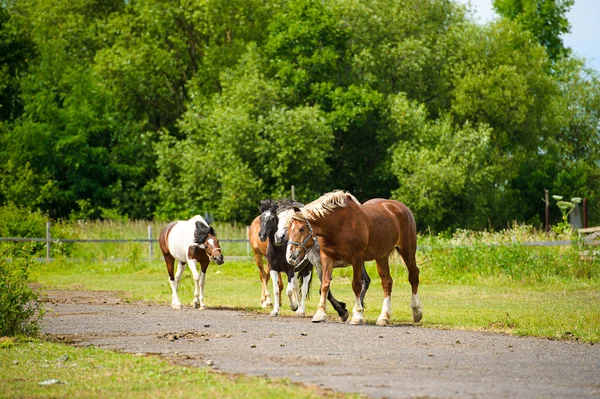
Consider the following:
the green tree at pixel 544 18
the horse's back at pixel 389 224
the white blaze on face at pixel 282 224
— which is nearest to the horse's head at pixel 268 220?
the white blaze on face at pixel 282 224

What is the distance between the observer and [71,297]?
2538 cm

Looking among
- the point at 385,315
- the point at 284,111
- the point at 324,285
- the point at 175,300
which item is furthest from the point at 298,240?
the point at 284,111

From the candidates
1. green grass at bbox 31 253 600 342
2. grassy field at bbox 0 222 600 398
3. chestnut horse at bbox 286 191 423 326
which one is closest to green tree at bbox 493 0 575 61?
grassy field at bbox 0 222 600 398

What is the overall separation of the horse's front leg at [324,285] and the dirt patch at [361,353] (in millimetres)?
315

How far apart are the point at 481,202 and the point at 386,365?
44.3 meters

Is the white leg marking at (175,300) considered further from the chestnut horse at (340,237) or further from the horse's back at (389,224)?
the horse's back at (389,224)

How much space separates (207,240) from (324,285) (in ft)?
17.1

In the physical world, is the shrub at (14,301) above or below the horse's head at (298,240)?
below

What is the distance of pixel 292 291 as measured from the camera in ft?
63.6

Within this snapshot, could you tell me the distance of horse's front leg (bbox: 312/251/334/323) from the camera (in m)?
17.0

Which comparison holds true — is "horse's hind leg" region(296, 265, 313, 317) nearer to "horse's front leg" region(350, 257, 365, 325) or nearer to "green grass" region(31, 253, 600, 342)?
"green grass" region(31, 253, 600, 342)

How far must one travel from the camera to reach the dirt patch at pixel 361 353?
10.4 metres

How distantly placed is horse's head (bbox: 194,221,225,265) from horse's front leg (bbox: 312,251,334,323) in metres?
4.42

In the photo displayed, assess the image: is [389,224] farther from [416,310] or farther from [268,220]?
[268,220]
